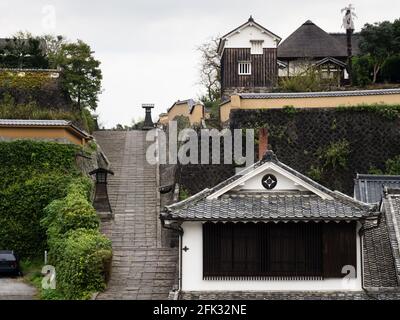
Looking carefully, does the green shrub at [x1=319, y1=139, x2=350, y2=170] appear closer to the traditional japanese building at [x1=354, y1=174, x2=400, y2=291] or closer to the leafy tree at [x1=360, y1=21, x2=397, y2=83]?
the traditional japanese building at [x1=354, y1=174, x2=400, y2=291]

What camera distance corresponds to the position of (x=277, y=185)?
22.3 metres

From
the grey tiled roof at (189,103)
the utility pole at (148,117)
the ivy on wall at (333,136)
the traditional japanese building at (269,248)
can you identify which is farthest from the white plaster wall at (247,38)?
the traditional japanese building at (269,248)

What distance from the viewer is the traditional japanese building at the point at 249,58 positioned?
44875mm

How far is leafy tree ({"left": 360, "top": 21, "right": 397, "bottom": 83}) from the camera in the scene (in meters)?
44.8

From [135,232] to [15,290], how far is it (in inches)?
213

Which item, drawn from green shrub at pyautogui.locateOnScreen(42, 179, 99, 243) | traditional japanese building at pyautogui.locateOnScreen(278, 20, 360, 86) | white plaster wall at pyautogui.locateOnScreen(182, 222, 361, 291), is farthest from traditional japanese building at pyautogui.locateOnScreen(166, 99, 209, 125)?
white plaster wall at pyautogui.locateOnScreen(182, 222, 361, 291)

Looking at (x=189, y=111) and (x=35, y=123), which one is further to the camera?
(x=189, y=111)

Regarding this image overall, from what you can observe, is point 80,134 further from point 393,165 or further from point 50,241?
A: point 393,165

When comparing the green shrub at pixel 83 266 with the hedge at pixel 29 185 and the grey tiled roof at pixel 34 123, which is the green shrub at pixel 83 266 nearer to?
the hedge at pixel 29 185

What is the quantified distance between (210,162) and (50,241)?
8734mm

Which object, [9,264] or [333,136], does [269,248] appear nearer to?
[9,264]

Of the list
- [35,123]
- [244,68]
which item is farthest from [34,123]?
[244,68]

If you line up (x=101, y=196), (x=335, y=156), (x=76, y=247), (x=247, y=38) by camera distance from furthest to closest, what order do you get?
1. (x=247, y=38)
2. (x=335, y=156)
3. (x=101, y=196)
4. (x=76, y=247)
